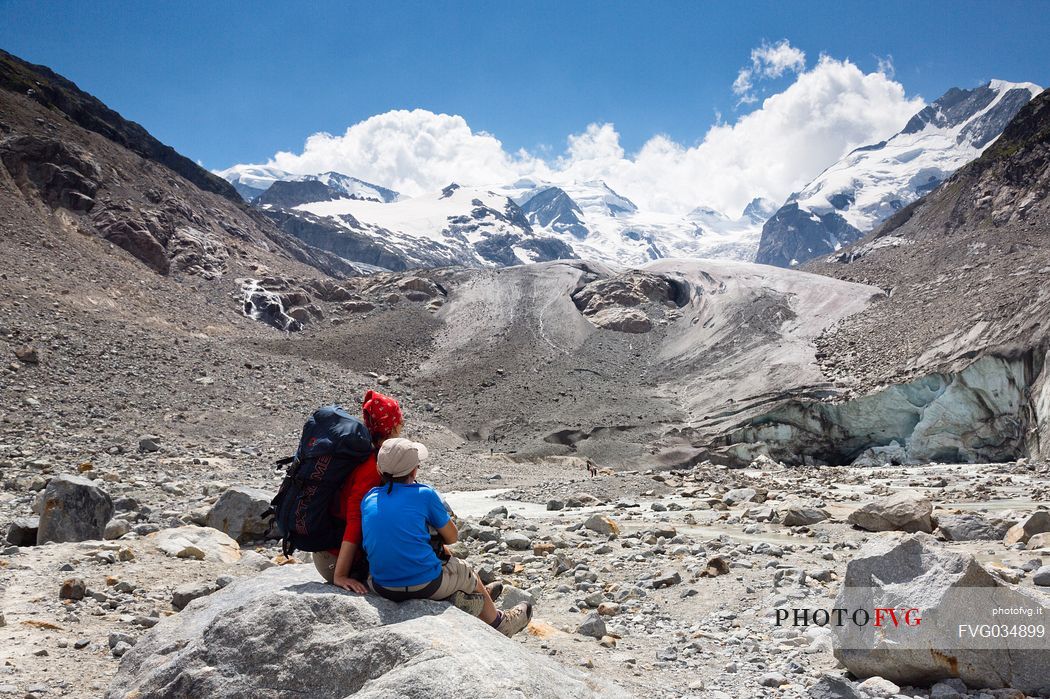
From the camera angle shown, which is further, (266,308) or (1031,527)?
(266,308)

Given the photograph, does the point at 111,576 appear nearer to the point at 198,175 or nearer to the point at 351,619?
the point at 351,619

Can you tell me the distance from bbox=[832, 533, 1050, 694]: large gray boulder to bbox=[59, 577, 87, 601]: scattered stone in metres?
7.66

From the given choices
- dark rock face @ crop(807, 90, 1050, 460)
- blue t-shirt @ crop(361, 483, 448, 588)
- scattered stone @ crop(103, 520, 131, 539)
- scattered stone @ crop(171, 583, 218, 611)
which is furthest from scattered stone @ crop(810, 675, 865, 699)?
dark rock face @ crop(807, 90, 1050, 460)

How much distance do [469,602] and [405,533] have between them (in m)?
0.92

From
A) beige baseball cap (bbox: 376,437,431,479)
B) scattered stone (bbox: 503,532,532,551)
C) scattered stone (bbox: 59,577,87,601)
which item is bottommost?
scattered stone (bbox: 59,577,87,601)

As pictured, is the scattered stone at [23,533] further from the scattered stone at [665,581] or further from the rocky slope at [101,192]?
the rocky slope at [101,192]

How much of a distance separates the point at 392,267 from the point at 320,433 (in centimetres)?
16758

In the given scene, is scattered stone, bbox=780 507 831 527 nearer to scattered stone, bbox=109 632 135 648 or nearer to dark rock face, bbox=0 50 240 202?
scattered stone, bbox=109 632 135 648

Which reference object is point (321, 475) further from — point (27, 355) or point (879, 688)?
point (27, 355)

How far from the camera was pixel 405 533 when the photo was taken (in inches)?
197

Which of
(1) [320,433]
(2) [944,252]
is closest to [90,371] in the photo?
(1) [320,433]

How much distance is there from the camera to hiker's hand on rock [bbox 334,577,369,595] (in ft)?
16.5

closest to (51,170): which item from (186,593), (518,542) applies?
(518,542)

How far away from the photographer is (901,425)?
30391 mm
